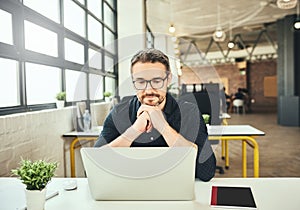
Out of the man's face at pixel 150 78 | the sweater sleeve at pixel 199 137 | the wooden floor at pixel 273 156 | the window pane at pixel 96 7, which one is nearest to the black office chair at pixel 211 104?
the wooden floor at pixel 273 156

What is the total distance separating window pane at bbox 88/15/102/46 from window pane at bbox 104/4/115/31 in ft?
1.90

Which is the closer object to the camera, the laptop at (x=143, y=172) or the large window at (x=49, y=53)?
the laptop at (x=143, y=172)

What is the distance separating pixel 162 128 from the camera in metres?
1.34

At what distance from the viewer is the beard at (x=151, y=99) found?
4.33 ft

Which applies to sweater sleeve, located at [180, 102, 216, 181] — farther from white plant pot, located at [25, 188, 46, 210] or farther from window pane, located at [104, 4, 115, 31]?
window pane, located at [104, 4, 115, 31]

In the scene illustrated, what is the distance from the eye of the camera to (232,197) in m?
1.12

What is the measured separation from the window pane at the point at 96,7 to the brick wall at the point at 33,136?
6.75 ft

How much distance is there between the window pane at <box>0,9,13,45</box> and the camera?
2107 millimetres

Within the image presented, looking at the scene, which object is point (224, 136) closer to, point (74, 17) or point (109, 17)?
point (74, 17)

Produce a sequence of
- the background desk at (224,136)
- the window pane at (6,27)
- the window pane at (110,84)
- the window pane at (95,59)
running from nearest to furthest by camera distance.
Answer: the window pane at (6,27)
the background desk at (224,136)
the window pane at (95,59)
the window pane at (110,84)

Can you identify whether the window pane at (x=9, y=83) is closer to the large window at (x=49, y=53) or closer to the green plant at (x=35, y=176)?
the large window at (x=49, y=53)

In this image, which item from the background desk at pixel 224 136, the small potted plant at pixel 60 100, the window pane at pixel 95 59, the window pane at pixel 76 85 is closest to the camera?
the background desk at pixel 224 136

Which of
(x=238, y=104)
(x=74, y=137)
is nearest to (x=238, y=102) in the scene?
(x=238, y=104)

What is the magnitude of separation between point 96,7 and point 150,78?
4043mm
